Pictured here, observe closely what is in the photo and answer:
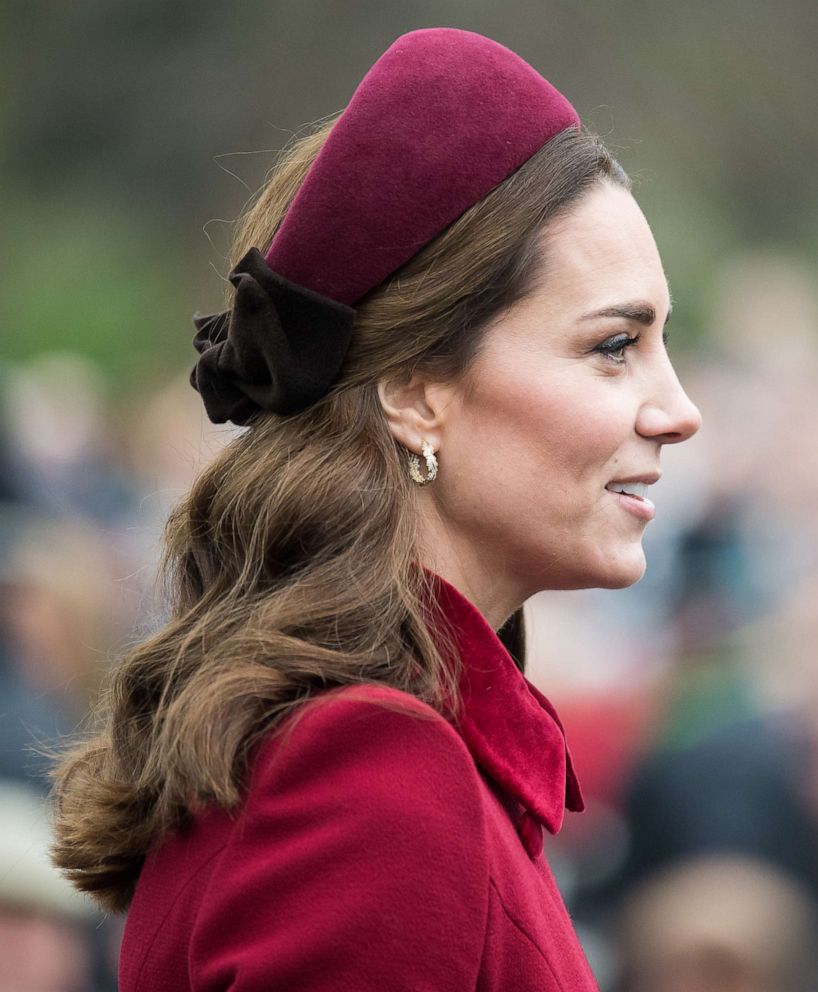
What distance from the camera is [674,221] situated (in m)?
5.79

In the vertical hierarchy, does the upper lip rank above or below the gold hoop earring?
below

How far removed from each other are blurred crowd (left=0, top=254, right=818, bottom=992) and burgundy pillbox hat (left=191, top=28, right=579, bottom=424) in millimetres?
2053

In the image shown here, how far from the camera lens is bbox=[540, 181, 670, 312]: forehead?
1896 mm

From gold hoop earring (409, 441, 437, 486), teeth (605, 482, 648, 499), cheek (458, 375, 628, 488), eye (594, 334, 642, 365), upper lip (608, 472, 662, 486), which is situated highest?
eye (594, 334, 642, 365)

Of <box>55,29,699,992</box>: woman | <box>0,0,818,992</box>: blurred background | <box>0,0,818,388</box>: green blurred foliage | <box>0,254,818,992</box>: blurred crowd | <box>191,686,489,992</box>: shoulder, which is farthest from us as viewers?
<box>0,0,818,388</box>: green blurred foliage

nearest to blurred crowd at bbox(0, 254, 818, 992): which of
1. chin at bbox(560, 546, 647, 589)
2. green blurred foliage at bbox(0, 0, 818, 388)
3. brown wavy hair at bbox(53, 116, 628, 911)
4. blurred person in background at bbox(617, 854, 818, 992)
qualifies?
blurred person in background at bbox(617, 854, 818, 992)

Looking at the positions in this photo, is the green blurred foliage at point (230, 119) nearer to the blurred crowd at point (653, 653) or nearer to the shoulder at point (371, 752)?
the blurred crowd at point (653, 653)

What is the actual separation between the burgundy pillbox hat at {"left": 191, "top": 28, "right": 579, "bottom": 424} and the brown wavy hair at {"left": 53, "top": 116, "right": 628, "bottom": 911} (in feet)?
0.12

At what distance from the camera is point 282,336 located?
6.07 feet

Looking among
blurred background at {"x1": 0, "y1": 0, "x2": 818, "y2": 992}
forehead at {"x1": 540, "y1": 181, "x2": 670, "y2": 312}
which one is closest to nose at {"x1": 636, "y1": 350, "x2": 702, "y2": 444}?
forehead at {"x1": 540, "y1": 181, "x2": 670, "y2": 312}

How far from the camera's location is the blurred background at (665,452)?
171 inches

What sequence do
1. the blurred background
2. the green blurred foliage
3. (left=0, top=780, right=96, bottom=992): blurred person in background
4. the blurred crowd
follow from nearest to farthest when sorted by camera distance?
(left=0, top=780, right=96, bottom=992): blurred person in background < the blurred crowd < the blurred background < the green blurred foliage

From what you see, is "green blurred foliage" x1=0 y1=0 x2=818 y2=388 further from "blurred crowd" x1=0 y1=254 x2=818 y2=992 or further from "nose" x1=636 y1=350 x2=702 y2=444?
"nose" x1=636 y1=350 x2=702 y2=444

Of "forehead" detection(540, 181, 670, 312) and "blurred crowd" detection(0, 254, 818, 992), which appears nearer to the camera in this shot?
"forehead" detection(540, 181, 670, 312)
